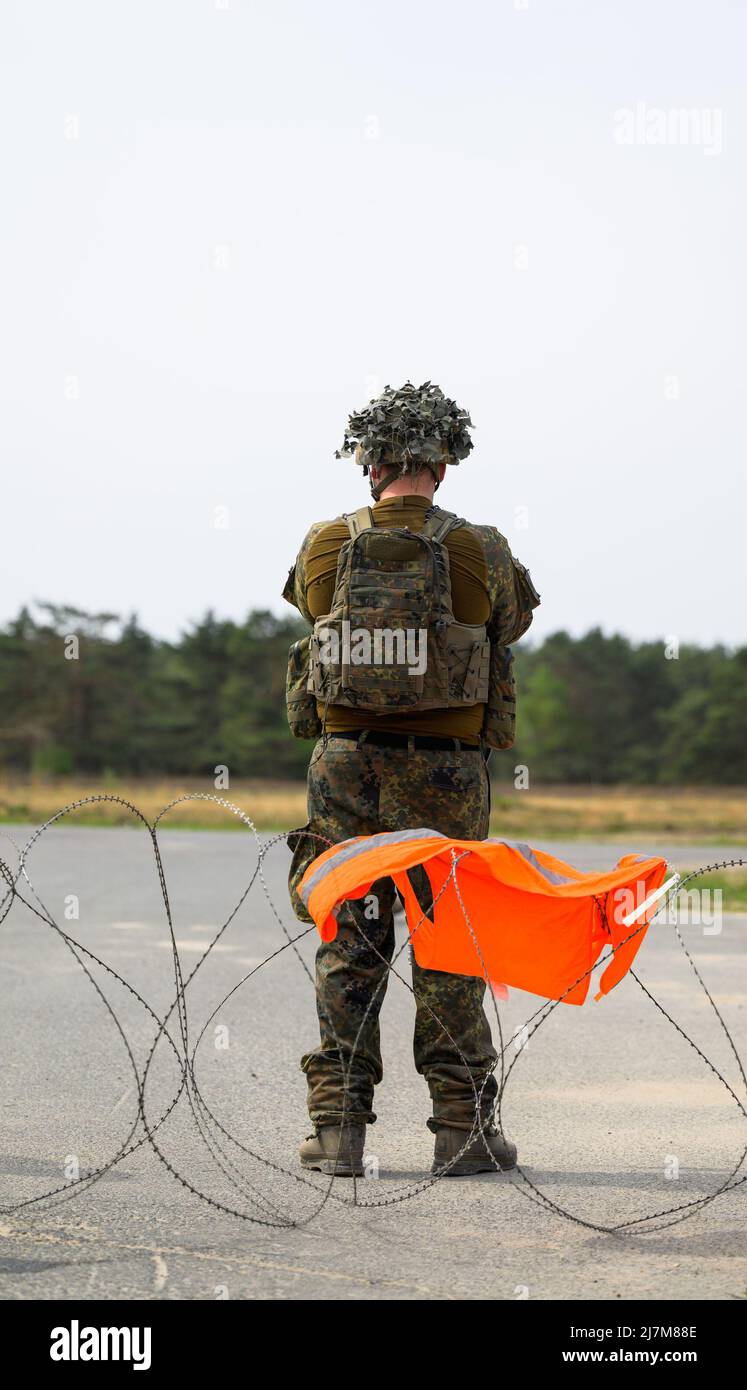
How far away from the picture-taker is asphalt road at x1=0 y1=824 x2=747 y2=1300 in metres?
4.25

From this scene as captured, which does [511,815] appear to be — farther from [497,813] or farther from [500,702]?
[500,702]

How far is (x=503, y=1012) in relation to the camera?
32.0 ft

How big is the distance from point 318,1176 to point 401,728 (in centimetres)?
143

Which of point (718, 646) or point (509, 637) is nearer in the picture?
point (509, 637)

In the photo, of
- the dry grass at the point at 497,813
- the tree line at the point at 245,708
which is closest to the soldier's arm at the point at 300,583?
the dry grass at the point at 497,813

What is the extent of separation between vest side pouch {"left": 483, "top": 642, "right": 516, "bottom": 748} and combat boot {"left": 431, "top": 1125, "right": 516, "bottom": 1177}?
1.24 metres

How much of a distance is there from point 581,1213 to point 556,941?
79cm

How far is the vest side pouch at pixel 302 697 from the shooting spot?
18.0 ft

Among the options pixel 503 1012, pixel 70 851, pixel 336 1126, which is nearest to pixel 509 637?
pixel 336 1126

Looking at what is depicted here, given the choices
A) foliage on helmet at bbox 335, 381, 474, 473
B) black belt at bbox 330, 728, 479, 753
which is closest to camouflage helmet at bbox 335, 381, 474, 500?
foliage on helmet at bbox 335, 381, 474, 473

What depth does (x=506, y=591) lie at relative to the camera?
5.40 m

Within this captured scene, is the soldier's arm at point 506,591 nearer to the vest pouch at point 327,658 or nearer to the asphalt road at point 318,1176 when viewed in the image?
the vest pouch at point 327,658

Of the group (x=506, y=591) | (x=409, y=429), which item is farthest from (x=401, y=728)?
(x=409, y=429)

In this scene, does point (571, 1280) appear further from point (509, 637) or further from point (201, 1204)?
point (509, 637)
